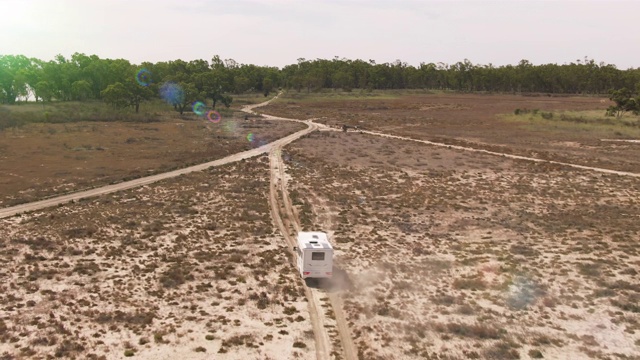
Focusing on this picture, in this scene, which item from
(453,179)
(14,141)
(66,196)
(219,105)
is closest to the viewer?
(66,196)

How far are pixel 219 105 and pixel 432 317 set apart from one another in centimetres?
15717

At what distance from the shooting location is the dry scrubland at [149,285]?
1019 inches

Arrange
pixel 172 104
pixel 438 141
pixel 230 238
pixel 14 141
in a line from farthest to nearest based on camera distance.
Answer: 1. pixel 172 104
2. pixel 438 141
3. pixel 14 141
4. pixel 230 238

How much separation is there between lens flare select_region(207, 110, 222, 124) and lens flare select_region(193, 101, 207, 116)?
13.9 ft

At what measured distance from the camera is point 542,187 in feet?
205

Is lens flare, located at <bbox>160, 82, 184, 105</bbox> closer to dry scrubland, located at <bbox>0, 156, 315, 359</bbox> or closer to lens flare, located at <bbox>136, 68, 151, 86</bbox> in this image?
lens flare, located at <bbox>136, 68, 151, 86</bbox>

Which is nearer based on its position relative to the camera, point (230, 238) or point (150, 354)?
point (150, 354)

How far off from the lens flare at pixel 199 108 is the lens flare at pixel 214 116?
13.9 feet

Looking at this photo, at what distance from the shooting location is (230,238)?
42719mm

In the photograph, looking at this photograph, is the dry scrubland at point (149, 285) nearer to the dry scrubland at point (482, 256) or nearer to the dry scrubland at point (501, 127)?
the dry scrubland at point (482, 256)

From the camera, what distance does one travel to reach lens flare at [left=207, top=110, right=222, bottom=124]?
133 meters

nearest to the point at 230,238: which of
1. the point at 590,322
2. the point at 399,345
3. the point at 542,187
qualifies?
the point at 399,345

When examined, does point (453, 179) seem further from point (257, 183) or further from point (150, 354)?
point (150, 354)

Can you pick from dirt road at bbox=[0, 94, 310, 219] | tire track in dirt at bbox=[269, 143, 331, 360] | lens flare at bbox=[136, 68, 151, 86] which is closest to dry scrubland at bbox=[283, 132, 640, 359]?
tire track in dirt at bbox=[269, 143, 331, 360]
